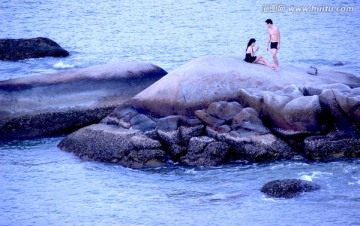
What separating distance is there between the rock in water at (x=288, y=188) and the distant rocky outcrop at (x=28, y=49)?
668 inches

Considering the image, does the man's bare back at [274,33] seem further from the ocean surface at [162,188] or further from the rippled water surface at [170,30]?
the rippled water surface at [170,30]

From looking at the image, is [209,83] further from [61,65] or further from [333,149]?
[61,65]

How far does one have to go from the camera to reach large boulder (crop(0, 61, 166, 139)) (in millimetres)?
19078

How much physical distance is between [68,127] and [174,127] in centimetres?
370

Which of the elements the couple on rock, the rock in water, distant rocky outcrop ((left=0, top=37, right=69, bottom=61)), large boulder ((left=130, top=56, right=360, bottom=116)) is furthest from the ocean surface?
the couple on rock

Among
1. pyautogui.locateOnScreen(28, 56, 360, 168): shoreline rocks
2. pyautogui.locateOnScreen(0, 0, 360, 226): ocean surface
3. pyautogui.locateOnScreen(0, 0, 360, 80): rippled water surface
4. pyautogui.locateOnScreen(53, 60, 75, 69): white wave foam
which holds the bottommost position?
pyautogui.locateOnScreen(0, 0, 360, 80): rippled water surface

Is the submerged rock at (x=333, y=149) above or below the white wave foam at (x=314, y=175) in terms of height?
above

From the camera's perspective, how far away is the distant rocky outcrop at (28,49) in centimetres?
2897

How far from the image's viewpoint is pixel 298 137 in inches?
633

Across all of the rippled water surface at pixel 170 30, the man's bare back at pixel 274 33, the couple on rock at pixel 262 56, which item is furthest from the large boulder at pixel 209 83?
the rippled water surface at pixel 170 30

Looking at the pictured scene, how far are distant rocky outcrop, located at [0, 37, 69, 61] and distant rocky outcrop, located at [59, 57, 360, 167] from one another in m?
11.8

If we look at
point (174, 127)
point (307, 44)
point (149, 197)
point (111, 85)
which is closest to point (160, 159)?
point (174, 127)

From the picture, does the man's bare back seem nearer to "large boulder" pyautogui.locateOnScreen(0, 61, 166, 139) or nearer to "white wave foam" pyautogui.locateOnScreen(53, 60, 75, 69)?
"large boulder" pyautogui.locateOnScreen(0, 61, 166, 139)

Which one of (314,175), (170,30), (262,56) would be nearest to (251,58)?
(262,56)
